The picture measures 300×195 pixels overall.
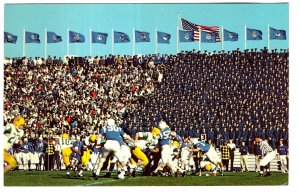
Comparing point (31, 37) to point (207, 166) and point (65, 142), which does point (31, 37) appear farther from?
point (207, 166)

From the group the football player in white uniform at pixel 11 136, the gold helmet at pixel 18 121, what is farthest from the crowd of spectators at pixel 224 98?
the football player in white uniform at pixel 11 136

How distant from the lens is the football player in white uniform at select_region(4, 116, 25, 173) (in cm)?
2205

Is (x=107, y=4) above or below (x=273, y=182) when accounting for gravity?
above

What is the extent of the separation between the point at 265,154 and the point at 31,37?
569 centimetres

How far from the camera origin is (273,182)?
22.7 m

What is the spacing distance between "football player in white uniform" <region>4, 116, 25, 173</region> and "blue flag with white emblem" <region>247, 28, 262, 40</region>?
5.21 m

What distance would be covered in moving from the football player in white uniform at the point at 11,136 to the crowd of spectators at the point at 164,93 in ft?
2.19

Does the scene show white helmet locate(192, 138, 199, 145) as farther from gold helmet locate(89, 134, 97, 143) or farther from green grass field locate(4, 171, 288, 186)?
gold helmet locate(89, 134, 97, 143)

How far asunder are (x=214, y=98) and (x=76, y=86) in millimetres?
3159

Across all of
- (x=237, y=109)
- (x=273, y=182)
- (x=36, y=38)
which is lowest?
(x=273, y=182)

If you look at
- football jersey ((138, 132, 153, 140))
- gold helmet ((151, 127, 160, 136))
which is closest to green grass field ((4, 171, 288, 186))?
football jersey ((138, 132, 153, 140))

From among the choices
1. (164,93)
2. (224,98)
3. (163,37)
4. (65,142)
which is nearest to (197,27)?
(163,37)
